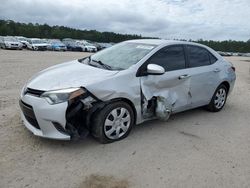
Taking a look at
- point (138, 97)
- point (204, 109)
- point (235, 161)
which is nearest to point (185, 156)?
point (235, 161)

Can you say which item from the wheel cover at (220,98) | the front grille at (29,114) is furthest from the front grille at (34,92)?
the wheel cover at (220,98)

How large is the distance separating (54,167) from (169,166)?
153cm

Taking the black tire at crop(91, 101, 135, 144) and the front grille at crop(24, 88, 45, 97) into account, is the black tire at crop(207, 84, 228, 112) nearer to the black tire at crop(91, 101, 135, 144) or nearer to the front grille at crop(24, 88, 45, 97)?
the black tire at crop(91, 101, 135, 144)

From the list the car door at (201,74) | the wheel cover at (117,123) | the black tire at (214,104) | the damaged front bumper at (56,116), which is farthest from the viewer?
the black tire at (214,104)

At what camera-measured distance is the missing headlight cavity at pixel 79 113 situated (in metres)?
3.80

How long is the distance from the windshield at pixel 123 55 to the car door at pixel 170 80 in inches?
8.6

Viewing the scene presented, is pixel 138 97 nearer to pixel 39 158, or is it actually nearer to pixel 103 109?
pixel 103 109

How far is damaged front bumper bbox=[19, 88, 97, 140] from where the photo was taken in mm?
3670

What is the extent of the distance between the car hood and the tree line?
70.8m

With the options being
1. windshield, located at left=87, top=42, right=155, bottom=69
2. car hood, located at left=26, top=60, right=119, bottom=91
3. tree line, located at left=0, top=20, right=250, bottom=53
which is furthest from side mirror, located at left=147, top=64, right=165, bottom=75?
tree line, located at left=0, top=20, right=250, bottom=53

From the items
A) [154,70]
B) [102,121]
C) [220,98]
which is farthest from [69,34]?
[102,121]

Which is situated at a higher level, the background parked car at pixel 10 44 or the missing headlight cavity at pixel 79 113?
the missing headlight cavity at pixel 79 113

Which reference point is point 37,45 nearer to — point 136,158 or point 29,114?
point 29,114

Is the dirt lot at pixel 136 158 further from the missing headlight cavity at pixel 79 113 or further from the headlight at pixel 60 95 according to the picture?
the headlight at pixel 60 95
